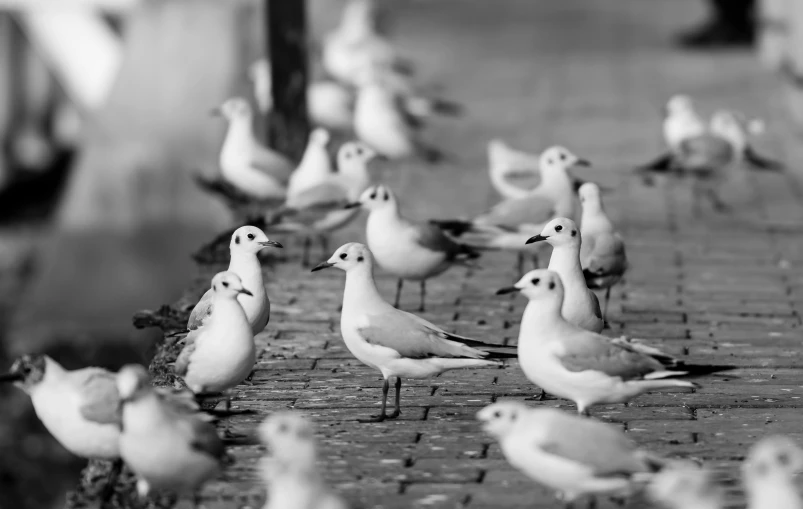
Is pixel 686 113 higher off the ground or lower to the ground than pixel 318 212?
higher

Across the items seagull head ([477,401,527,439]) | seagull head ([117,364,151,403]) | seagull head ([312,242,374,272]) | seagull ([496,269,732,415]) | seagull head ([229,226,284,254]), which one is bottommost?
seagull head ([477,401,527,439])

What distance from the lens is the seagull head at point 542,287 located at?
566cm

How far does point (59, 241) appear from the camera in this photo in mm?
14555

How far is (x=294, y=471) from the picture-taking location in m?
4.32

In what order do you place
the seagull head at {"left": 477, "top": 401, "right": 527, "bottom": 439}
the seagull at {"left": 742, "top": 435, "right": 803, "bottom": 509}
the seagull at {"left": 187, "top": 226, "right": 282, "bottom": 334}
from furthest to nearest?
the seagull at {"left": 187, "top": 226, "right": 282, "bottom": 334}
the seagull head at {"left": 477, "top": 401, "right": 527, "bottom": 439}
the seagull at {"left": 742, "top": 435, "right": 803, "bottom": 509}

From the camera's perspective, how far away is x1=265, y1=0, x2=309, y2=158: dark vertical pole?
39.6 feet

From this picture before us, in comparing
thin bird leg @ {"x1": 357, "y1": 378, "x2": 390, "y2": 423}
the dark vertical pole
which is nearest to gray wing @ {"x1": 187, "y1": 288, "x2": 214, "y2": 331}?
thin bird leg @ {"x1": 357, "y1": 378, "x2": 390, "y2": 423}

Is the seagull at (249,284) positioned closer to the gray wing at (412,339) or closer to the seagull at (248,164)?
the gray wing at (412,339)

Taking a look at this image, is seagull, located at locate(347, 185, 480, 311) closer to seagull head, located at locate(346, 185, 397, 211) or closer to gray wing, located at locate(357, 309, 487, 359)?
seagull head, located at locate(346, 185, 397, 211)

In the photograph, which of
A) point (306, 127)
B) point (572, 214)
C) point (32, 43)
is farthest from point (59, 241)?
point (572, 214)

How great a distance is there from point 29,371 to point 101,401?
1.07 feet

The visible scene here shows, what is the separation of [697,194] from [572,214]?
7.79ft

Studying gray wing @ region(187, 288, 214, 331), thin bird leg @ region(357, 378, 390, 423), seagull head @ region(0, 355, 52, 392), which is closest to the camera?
seagull head @ region(0, 355, 52, 392)

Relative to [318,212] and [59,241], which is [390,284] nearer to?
[318,212]
